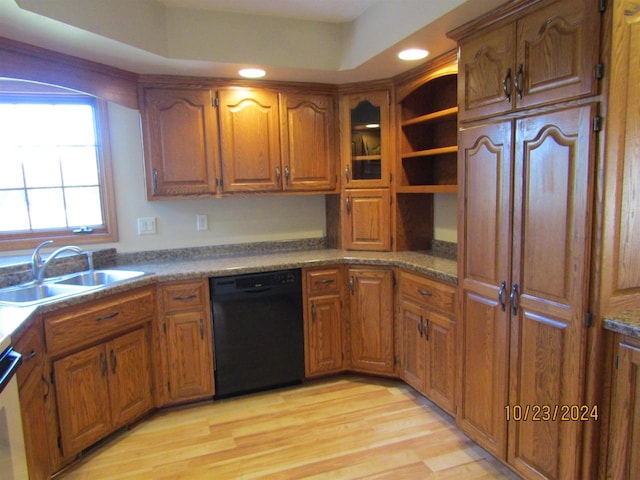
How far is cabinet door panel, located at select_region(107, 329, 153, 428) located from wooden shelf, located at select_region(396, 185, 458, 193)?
6.37 ft

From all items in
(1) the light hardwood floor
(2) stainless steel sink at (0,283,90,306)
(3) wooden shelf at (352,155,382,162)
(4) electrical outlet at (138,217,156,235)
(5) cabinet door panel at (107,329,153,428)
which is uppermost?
(3) wooden shelf at (352,155,382,162)

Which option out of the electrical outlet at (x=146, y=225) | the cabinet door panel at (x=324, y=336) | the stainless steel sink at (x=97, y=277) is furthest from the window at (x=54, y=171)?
the cabinet door panel at (x=324, y=336)

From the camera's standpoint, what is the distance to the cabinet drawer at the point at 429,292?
2400 mm

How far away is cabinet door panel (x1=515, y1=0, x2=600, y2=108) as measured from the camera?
151 cm

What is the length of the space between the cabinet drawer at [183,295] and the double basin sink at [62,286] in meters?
0.20

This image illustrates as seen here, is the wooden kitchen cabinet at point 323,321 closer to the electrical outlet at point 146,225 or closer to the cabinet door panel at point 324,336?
the cabinet door panel at point 324,336

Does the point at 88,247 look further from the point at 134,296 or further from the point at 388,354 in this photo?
the point at 388,354

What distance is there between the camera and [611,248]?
1.57 m

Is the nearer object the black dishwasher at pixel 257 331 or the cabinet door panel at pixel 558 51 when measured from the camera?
the cabinet door panel at pixel 558 51

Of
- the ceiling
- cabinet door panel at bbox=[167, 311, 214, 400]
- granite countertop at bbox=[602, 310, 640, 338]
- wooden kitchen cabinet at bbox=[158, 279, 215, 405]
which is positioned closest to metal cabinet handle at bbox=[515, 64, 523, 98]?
the ceiling

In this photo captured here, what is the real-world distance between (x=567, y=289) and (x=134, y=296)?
223cm

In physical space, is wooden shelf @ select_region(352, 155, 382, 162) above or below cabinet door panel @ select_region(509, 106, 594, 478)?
above

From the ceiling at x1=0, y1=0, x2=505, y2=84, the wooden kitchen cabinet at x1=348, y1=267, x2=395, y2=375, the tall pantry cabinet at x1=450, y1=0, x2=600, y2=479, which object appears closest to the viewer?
the tall pantry cabinet at x1=450, y1=0, x2=600, y2=479

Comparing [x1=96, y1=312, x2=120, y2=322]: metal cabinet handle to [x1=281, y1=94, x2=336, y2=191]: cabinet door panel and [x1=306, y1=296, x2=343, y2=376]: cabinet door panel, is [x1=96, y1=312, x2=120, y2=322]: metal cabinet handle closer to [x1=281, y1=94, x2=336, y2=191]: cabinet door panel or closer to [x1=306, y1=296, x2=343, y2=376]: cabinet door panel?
[x1=306, y1=296, x2=343, y2=376]: cabinet door panel
